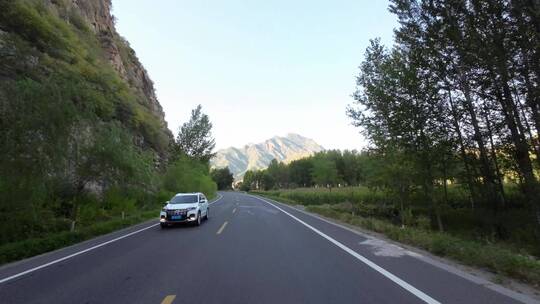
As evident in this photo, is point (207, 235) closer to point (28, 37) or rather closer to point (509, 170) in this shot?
point (509, 170)

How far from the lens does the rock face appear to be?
4084cm

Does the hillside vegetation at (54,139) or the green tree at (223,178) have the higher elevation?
the green tree at (223,178)

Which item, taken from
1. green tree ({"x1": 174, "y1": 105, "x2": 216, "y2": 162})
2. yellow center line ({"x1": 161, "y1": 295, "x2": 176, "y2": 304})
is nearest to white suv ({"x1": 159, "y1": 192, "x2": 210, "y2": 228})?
yellow center line ({"x1": 161, "y1": 295, "x2": 176, "y2": 304})

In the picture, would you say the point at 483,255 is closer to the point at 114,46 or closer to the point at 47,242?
the point at 47,242

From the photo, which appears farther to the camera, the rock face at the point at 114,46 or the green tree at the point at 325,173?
the green tree at the point at 325,173

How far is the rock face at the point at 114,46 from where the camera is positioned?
134ft

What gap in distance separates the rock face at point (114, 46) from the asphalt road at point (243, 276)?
35.2 meters

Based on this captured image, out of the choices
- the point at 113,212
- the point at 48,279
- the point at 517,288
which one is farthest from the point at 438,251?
the point at 113,212

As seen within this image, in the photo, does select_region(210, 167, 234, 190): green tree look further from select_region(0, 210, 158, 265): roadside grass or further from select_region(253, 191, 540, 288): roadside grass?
select_region(253, 191, 540, 288): roadside grass

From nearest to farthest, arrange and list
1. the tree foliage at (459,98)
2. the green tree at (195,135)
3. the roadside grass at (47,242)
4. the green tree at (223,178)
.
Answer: the roadside grass at (47,242)
the tree foliage at (459,98)
the green tree at (195,135)
the green tree at (223,178)

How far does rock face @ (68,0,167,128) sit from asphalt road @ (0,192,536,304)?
35.2 meters

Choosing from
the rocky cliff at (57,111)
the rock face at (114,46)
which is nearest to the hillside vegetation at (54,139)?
the rocky cliff at (57,111)

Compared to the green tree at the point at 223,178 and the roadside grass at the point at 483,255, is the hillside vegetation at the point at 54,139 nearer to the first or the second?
the roadside grass at the point at 483,255

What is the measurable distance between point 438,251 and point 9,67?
2048 cm
